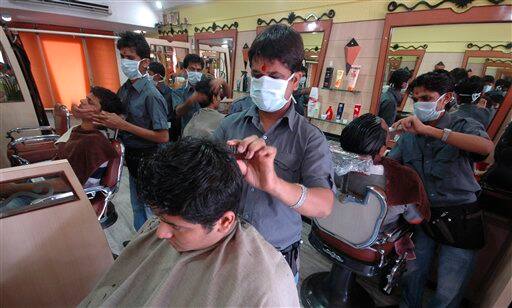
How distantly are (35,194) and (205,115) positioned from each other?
3.75ft

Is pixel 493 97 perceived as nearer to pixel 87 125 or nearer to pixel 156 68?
pixel 87 125

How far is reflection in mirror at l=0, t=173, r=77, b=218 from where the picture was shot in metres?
0.97

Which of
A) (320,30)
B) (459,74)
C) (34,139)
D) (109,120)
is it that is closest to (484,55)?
(459,74)

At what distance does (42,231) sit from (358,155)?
1.43 metres

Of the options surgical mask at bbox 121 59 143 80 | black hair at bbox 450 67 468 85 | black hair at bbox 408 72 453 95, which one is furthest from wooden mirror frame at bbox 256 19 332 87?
black hair at bbox 408 72 453 95

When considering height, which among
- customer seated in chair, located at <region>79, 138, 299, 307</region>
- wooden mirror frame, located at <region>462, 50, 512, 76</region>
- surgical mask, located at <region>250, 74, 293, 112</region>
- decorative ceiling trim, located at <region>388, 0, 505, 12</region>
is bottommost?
customer seated in chair, located at <region>79, 138, 299, 307</region>

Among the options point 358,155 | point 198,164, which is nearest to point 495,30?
point 358,155

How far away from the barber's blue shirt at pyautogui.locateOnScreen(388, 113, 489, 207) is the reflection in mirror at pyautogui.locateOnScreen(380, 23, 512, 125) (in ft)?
1.60

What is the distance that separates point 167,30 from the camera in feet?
14.2

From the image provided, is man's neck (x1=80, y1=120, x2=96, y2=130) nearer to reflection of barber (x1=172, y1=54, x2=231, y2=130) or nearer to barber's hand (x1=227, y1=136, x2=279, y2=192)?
reflection of barber (x1=172, y1=54, x2=231, y2=130)

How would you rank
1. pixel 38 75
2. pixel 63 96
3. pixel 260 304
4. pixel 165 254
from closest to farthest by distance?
pixel 260 304 → pixel 165 254 → pixel 38 75 → pixel 63 96

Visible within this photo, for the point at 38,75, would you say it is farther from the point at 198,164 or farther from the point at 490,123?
the point at 490,123

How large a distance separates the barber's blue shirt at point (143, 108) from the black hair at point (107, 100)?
105mm

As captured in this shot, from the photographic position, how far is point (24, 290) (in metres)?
0.96
